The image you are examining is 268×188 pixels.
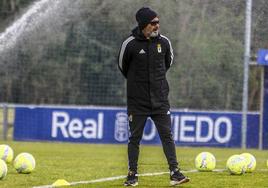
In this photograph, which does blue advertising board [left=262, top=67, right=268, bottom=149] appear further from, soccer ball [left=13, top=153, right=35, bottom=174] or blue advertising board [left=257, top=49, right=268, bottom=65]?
soccer ball [left=13, top=153, right=35, bottom=174]

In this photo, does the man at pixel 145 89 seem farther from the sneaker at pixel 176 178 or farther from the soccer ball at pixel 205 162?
the soccer ball at pixel 205 162

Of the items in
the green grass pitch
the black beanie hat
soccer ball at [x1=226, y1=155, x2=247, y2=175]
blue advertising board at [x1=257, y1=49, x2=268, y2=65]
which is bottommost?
the green grass pitch

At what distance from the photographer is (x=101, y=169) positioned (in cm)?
1335

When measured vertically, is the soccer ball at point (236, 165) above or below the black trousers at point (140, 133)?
below

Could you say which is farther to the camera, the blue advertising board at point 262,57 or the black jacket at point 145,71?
the blue advertising board at point 262,57

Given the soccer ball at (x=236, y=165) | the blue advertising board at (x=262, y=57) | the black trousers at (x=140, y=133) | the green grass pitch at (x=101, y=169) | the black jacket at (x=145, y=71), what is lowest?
the green grass pitch at (x=101, y=169)

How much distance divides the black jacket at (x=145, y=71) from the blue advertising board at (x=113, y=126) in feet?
37.9

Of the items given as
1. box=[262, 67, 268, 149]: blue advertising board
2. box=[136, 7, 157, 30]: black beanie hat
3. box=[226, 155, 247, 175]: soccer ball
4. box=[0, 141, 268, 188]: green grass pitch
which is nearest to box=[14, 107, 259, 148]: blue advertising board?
box=[262, 67, 268, 149]: blue advertising board

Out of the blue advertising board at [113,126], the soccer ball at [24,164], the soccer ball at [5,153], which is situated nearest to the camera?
the soccer ball at [24,164]

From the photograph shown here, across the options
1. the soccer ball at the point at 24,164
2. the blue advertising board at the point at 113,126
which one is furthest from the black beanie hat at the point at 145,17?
the blue advertising board at the point at 113,126

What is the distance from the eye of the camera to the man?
1048cm

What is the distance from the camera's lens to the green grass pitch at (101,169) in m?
11.0

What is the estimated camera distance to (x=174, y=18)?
21156mm

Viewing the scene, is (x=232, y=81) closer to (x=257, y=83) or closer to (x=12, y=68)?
(x=257, y=83)
